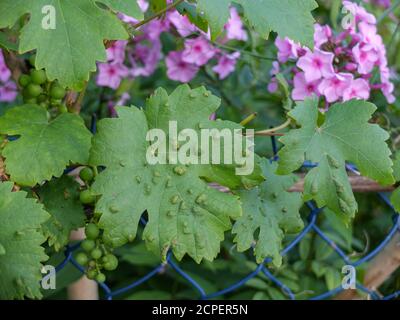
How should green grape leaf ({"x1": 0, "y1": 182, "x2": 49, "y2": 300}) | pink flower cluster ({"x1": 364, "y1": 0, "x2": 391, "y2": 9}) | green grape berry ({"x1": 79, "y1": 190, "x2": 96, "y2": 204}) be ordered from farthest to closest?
pink flower cluster ({"x1": 364, "y1": 0, "x2": 391, "y2": 9}) → green grape berry ({"x1": 79, "y1": 190, "x2": 96, "y2": 204}) → green grape leaf ({"x1": 0, "y1": 182, "x2": 49, "y2": 300})

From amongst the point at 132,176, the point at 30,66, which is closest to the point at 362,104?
the point at 132,176

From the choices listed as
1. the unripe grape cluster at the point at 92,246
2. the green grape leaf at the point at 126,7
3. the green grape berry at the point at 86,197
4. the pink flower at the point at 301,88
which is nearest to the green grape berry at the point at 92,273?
the unripe grape cluster at the point at 92,246

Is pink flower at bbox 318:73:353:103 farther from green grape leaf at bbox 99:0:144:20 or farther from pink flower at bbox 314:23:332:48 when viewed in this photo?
green grape leaf at bbox 99:0:144:20

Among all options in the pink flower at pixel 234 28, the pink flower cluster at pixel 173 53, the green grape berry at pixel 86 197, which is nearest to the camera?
the green grape berry at pixel 86 197

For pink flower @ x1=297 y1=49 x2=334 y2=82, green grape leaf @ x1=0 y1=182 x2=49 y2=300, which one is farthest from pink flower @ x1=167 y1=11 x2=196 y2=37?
green grape leaf @ x1=0 y1=182 x2=49 y2=300

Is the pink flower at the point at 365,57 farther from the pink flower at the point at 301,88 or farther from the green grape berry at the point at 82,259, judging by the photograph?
the green grape berry at the point at 82,259

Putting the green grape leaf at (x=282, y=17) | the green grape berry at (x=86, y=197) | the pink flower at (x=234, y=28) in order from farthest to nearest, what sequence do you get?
the pink flower at (x=234, y=28) < the green grape berry at (x=86, y=197) < the green grape leaf at (x=282, y=17)
